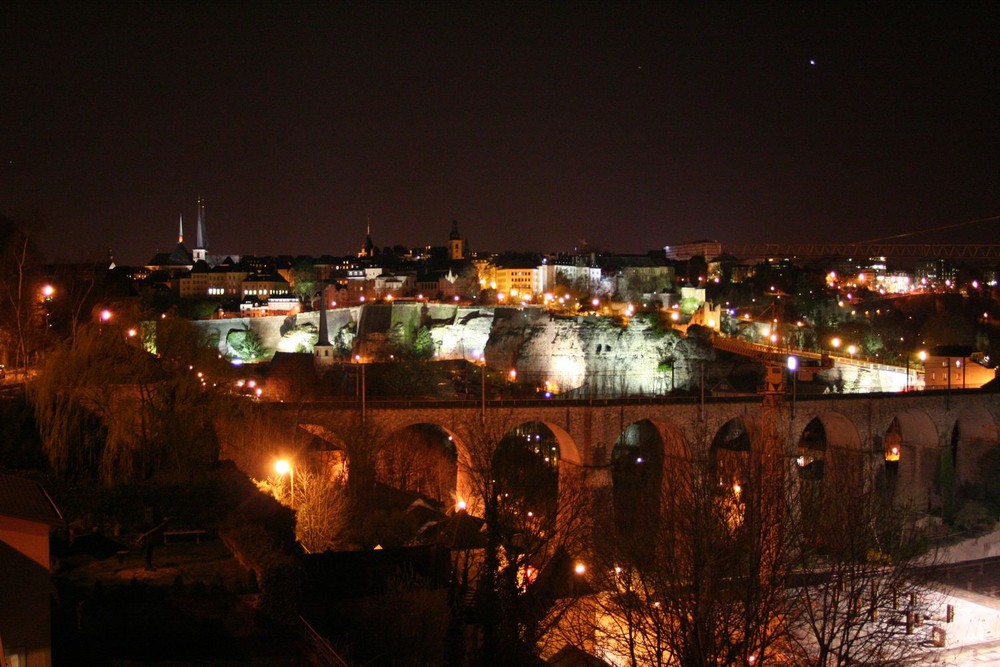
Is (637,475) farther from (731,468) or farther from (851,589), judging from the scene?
(851,589)

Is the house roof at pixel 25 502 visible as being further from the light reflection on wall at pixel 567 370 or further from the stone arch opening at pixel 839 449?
the light reflection on wall at pixel 567 370

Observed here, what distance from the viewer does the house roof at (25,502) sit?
9.86 m

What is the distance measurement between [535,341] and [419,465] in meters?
27.1

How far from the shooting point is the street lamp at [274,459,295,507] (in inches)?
767

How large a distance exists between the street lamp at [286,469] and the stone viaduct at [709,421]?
2512mm

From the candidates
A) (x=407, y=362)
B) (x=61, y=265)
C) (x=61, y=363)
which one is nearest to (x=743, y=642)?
(x=61, y=363)

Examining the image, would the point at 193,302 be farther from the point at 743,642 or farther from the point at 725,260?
the point at 725,260

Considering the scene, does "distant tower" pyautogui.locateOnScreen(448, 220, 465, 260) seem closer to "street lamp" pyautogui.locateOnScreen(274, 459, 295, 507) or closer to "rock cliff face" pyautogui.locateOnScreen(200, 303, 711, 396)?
"rock cliff face" pyautogui.locateOnScreen(200, 303, 711, 396)

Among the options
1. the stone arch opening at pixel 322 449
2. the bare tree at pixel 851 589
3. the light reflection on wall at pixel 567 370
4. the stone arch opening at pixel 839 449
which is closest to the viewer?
the bare tree at pixel 851 589

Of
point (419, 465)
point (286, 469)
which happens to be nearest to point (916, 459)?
point (419, 465)

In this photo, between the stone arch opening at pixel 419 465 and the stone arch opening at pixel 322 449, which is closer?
the stone arch opening at pixel 322 449

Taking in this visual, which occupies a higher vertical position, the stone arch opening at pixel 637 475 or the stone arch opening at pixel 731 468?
the stone arch opening at pixel 731 468

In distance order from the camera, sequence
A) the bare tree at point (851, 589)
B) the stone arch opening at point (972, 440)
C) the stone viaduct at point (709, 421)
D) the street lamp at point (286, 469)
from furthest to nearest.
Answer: the stone arch opening at point (972, 440) → the stone viaduct at point (709, 421) → the street lamp at point (286, 469) → the bare tree at point (851, 589)

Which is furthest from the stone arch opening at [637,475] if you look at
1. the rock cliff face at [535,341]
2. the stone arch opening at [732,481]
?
the rock cliff face at [535,341]
